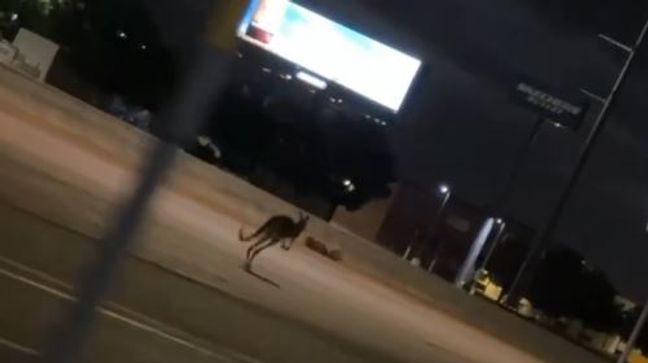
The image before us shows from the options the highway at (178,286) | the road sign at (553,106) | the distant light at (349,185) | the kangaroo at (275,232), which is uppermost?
the road sign at (553,106)

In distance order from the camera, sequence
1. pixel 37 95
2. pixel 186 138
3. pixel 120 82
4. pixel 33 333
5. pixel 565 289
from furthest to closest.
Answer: pixel 120 82 → pixel 565 289 → pixel 37 95 → pixel 33 333 → pixel 186 138

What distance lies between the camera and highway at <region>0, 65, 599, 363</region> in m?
10.2

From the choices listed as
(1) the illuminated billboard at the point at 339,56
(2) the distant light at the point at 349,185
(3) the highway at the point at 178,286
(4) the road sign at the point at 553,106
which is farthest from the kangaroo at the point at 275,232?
(2) the distant light at the point at 349,185

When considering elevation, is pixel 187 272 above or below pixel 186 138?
below

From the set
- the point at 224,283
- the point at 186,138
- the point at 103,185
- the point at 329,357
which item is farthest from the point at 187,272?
the point at 186,138

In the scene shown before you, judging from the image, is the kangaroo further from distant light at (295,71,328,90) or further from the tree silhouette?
distant light at (295,71,328,90)

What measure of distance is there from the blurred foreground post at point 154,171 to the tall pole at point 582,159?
122 ft

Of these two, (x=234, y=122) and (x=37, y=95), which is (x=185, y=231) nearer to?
(x=37, y=95)

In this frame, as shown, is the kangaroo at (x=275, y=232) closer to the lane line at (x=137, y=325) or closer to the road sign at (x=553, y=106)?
the lane line at (x=137, y=325)

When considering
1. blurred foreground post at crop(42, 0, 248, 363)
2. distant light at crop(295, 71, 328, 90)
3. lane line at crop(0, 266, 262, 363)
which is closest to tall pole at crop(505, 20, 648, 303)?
distant light at crop(295, 71, 328, 90)

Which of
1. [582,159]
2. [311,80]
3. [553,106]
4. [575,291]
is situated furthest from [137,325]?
[311,80]

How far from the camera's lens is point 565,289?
58.7 meters

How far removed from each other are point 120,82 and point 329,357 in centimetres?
5117

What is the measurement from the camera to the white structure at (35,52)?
47.5m
